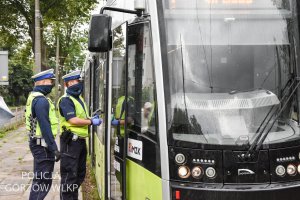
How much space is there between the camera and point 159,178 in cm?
431

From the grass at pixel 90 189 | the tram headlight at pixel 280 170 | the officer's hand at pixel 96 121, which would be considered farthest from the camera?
the grass at pixel 90 189

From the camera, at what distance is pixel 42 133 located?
258 inches

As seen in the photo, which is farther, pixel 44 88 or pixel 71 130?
pixel 71 130

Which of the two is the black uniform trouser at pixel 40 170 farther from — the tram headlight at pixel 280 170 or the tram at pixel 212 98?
the tram headlight at pixel 280 170

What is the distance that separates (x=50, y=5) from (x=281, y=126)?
23.8m

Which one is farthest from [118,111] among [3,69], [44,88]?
[3,69]

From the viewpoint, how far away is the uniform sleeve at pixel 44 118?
6.48 meters

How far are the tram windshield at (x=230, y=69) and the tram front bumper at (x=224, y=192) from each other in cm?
39

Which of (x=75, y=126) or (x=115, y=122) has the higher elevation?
(x=115, y=122)

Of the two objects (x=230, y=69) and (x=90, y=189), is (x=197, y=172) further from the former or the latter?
(x=90, y=189)

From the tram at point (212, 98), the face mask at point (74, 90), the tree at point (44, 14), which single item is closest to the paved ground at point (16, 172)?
the face mask at point (74, 90)

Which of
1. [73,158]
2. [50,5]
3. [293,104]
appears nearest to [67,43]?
[50,5]

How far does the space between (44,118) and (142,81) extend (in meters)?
2.19

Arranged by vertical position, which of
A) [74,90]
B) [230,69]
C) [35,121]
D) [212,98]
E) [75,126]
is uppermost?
[230,69]
